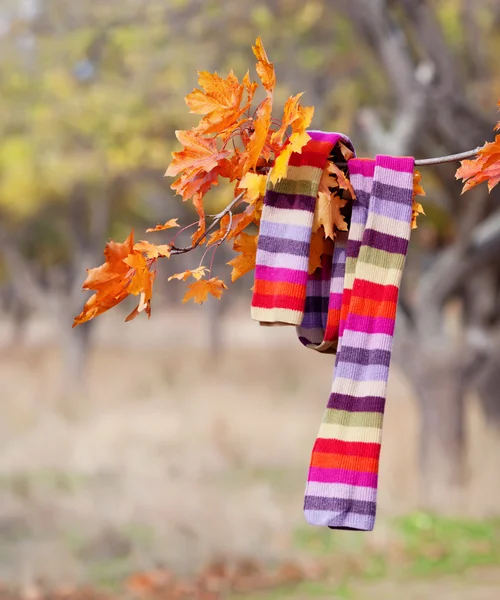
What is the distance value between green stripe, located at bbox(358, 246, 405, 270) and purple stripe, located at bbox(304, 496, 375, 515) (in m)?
0.34

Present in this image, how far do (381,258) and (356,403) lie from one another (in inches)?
8.4

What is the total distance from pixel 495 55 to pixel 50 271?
10.1m

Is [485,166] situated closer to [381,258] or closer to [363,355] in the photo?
[381,258]

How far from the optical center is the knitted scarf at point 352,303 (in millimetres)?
1266

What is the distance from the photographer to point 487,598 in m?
6.01

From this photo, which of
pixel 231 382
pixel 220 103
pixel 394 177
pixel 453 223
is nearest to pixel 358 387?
pixel 394 177

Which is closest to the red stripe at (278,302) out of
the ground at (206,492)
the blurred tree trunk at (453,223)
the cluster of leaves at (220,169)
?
the cluster of leaves at (220,169)

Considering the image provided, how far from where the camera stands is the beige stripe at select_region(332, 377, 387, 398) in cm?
128

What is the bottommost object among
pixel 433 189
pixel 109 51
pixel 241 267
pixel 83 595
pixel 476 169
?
pixel 83 595

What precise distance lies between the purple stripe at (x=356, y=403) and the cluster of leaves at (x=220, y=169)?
11.2 inches

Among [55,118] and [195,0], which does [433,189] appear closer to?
[195,0]

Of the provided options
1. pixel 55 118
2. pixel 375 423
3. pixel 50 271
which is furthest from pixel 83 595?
pixel 50 271

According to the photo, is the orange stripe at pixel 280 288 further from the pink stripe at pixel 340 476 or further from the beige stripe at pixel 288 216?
the pink stripe at pixel 340 476

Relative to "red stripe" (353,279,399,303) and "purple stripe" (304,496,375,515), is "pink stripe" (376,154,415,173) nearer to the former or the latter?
"red stripe" (353,279,399,303)
